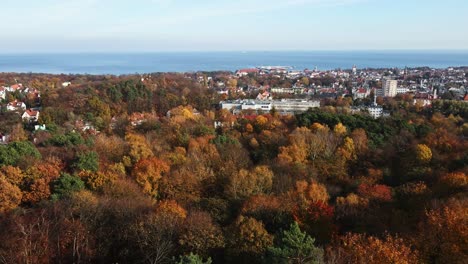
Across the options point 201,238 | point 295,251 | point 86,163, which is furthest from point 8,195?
point 295,251

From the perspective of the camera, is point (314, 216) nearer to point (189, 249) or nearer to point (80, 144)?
point (189, 249)

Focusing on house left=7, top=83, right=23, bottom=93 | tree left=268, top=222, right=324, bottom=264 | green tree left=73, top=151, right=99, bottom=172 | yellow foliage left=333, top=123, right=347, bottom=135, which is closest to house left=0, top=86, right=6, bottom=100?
house left=7, top=83, right=23, bottom=93

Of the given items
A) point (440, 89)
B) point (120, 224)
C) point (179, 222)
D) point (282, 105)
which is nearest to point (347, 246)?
point (179, 222)

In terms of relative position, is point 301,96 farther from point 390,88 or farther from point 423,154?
point 423,154

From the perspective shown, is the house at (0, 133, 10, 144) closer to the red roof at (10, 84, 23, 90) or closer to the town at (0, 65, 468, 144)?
the town at (0, 65, 468, 144)

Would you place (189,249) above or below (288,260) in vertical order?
below

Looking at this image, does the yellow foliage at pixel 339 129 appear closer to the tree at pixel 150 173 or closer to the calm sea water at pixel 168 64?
the tree at pixel 150 173
